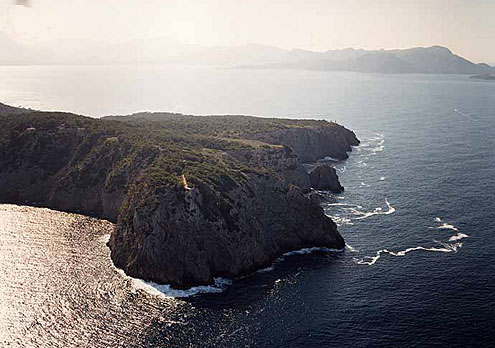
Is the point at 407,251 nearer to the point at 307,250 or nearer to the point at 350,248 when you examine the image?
the point at 350,248

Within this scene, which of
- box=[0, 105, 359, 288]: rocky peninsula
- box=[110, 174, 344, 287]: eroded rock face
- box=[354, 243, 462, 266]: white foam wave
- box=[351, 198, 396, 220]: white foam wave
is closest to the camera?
box=[110, 174, 344, 287]: eroded rock face

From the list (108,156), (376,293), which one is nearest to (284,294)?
(376,293)

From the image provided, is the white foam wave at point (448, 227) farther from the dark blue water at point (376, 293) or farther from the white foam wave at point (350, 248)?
the white foam wave at point (350, 248)

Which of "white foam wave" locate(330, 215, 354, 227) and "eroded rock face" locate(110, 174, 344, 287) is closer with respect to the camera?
"eroded rock face" locate(110, 174, 344, 287)

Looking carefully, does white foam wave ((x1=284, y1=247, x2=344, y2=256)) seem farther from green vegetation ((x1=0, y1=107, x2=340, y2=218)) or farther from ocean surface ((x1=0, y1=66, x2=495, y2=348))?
green vegetation ((x1=0, y1=107, x2=340, y2=218))

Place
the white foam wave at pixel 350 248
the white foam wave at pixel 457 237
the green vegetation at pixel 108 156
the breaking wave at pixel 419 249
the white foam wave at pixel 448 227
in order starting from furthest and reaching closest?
the green vegetation at pixel 108 156, the white foam wave at pixel 448 227, the white foam wave at pixel 457 237, the white foam wave at pixel 350 248, the breaking wave at pixel 419 249

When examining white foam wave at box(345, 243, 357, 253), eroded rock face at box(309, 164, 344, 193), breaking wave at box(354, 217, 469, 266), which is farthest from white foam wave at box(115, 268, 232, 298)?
eroded rock face at box(309, 164, 344, 193)

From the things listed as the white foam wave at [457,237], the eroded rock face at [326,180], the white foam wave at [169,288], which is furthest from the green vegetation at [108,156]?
the white foam wave at [457,237]
